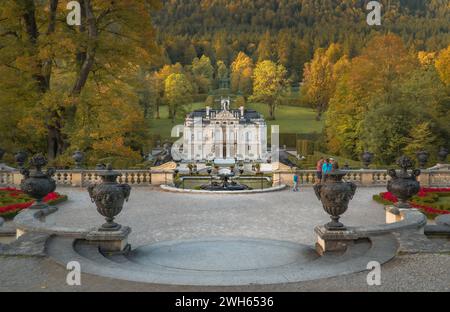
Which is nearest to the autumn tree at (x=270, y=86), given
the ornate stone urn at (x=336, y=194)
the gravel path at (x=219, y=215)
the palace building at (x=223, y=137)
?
the palace building at (x=223, y=137)

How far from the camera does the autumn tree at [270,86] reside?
110 meters

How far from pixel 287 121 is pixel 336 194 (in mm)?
94330

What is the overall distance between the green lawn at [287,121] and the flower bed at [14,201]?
68259 mm

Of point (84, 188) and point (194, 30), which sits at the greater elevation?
point (194, 30)

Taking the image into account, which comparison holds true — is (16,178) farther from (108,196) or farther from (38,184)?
(108,196)

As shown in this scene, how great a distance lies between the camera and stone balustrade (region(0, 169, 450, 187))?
84.3 ft

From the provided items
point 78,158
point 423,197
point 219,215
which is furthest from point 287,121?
point 219,215

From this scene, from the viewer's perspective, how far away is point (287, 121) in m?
105

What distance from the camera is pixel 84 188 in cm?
2564

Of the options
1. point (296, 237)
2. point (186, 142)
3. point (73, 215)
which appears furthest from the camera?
point (186, 142)

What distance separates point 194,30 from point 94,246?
178655 mm

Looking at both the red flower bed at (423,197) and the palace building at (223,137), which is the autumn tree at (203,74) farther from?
the red flower bed at (423,197)

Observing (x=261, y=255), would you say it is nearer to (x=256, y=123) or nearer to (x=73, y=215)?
(x=73, y=215)
